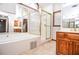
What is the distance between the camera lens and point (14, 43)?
2.75m

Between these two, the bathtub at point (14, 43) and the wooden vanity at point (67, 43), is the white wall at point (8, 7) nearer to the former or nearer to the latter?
the bathtub at point (14, 43)

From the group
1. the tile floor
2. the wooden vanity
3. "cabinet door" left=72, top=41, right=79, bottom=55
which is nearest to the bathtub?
the tile floor

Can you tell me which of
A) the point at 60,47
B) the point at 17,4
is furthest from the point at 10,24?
the point at 60,47

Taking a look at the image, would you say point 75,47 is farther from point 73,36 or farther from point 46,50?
point 46,50

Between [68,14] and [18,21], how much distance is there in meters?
A: 1.29

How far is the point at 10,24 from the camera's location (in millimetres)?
2766

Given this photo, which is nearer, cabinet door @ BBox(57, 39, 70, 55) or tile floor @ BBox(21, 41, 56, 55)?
cabinet door @ BBox(57, 39, 70, 55)

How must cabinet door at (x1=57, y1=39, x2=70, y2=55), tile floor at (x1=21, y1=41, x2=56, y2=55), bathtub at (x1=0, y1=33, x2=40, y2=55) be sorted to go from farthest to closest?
tile floor at (x1=21, y1=41, x2=56, y2=55) → cabinet door at (x1=57, y1=39, x2=70, y2=55) → bathtub at (x1=0, y1=33, x2=40, y2=55)

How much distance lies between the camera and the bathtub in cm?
261

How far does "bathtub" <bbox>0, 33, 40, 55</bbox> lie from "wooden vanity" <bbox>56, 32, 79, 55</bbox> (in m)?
0.79

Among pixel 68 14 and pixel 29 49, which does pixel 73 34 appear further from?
pixel 29 49

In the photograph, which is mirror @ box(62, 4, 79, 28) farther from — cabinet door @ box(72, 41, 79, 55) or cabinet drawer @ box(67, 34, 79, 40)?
cabinet door @ box(72, 41, 79, 55)

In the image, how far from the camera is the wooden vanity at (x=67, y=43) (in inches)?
106

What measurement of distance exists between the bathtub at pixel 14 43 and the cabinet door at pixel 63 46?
805 millimetres
